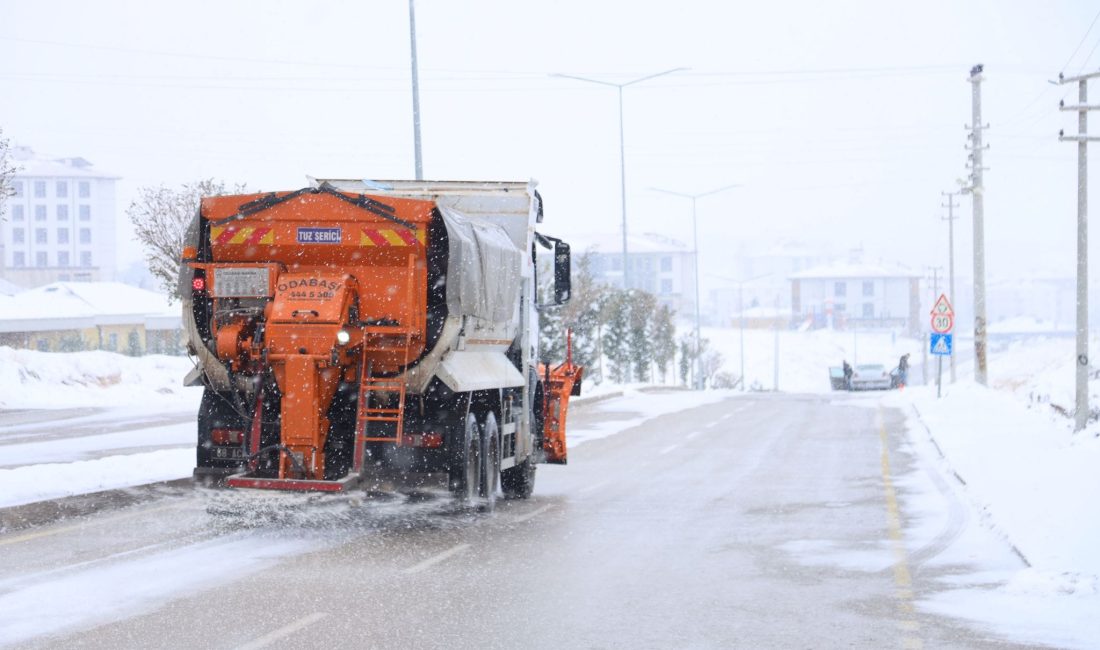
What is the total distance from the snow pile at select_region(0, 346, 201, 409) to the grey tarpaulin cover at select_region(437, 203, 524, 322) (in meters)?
22.7

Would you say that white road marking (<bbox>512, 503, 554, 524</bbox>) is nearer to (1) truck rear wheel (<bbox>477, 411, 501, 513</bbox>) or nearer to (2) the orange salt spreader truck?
(1) truck rear wheel (<bbox>477, 411, 501, 513</bbox>)

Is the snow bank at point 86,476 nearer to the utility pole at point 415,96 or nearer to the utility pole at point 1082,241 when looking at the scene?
the utility pole at point 415,96

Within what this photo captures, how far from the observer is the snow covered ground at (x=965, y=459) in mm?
→ 9297

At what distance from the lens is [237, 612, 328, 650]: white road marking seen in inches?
301

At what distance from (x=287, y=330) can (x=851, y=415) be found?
1046 inches

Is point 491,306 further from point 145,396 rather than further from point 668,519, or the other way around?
point 145,396

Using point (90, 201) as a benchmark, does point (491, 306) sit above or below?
below

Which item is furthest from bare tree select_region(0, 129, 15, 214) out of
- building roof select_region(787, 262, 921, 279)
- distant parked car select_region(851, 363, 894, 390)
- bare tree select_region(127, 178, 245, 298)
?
building roof select_region(787, 262, 921, 279)

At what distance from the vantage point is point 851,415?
121 ft

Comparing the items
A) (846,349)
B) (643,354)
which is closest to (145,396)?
(643,354)

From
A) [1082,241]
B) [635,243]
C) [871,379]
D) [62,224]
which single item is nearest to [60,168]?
[62,224]

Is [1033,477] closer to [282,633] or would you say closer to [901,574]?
[901,574]

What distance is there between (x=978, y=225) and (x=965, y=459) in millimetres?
23240

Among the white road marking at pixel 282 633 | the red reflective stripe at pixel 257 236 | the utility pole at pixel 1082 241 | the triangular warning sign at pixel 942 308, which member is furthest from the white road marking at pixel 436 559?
the triangular warning sign at pixel 942 308
